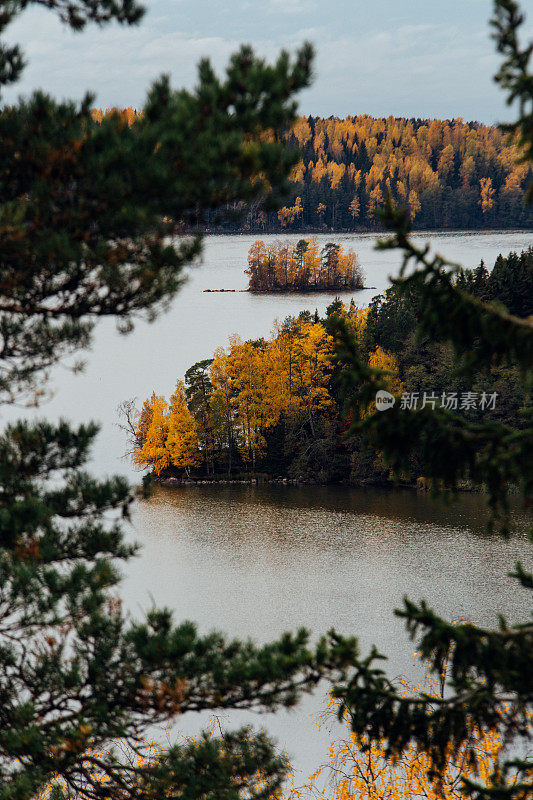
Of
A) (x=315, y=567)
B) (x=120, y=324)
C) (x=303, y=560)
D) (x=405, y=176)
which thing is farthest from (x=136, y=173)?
(x=405, y=176)

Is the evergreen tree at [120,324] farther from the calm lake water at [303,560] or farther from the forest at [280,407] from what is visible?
the forest at [280,407]

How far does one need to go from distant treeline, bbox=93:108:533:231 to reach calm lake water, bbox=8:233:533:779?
34.1m

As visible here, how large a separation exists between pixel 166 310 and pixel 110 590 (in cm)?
206

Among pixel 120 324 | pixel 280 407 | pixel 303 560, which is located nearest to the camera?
pixel 120 324

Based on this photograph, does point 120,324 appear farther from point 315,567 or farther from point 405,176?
point 405,176

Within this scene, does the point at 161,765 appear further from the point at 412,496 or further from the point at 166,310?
the point at 412,496

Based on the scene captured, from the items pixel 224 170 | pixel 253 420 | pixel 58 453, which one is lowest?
pixel 253 420

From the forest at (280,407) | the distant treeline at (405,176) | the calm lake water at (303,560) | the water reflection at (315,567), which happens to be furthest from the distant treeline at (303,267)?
the water reflection at (315,567)

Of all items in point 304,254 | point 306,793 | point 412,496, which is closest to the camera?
point 306,793

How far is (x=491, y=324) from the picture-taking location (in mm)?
4039

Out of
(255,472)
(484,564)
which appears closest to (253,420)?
(255,472)

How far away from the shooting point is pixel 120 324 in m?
5.41

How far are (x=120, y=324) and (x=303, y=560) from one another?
18500mm

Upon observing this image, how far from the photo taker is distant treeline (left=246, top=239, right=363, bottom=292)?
5466 centimetres
